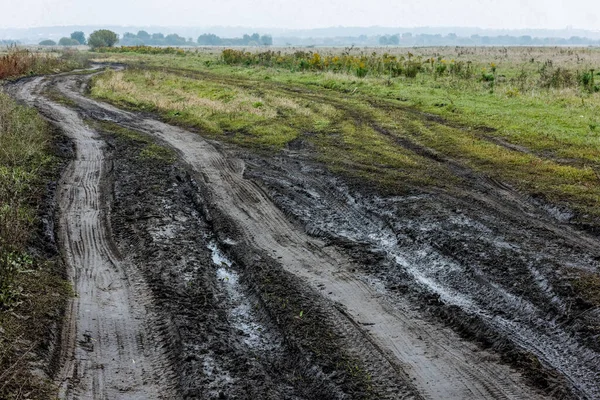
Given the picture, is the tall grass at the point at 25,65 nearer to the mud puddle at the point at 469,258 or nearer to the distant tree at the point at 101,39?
the mud puddle at the point at 469,258

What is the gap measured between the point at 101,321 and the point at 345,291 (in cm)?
323

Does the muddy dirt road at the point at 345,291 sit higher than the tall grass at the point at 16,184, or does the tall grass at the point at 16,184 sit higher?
the tall grass at the point at 16,184

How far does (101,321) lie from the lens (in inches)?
281

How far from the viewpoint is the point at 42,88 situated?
2927 centimetres

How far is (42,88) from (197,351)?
2671 centimetres

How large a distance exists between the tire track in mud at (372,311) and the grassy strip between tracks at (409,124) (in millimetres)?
2869

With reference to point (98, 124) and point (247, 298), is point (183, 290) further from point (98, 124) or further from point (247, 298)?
point (98, 124)

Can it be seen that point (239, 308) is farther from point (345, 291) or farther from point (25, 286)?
point (25, 286)

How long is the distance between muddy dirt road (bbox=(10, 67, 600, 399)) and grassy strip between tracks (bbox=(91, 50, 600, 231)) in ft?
5.59

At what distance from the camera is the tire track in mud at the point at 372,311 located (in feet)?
Result: 19.7

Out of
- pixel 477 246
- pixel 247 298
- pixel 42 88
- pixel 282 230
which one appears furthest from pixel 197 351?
pixel 42 88

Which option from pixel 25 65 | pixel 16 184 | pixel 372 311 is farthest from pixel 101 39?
pixel 372 311

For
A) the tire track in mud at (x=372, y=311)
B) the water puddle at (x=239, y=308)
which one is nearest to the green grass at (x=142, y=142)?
the tire track in mud at (x=372, y=311)

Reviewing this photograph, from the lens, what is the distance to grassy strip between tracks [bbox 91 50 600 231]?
13.2 meters
